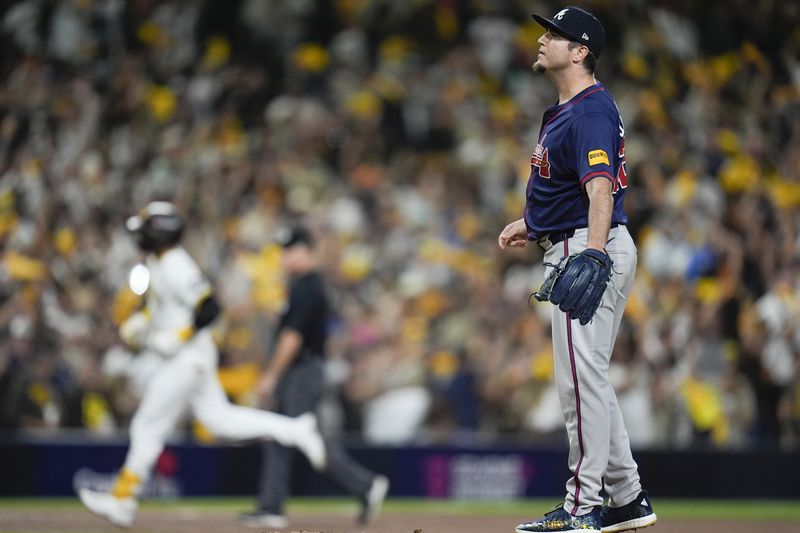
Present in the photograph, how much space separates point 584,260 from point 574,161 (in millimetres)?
525

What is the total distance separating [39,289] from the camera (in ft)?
40.5

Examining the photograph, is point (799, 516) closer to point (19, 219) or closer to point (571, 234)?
point (571, 234)

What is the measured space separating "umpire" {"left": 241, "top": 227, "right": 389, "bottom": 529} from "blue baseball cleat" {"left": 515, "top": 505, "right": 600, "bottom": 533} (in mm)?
4329

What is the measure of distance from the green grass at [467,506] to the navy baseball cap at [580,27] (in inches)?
245

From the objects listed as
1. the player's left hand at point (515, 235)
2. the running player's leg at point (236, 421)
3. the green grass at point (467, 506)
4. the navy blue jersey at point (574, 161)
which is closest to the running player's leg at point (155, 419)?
the running player's leg at point (236, 421)

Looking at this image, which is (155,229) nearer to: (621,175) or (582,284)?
(621,175)

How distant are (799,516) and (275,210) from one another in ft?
22.3

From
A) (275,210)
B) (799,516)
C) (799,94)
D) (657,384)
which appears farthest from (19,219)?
(799,94)

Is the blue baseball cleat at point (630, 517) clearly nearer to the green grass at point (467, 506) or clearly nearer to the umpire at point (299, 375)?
the umpire at point (299, 375)

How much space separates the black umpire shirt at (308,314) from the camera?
9.90 metres

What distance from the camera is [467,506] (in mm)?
12133

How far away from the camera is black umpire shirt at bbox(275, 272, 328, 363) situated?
9.90m

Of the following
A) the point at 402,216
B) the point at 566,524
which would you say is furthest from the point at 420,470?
the point at 566,524

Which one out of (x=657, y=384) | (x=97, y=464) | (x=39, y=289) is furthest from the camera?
(x=657, y=384)
